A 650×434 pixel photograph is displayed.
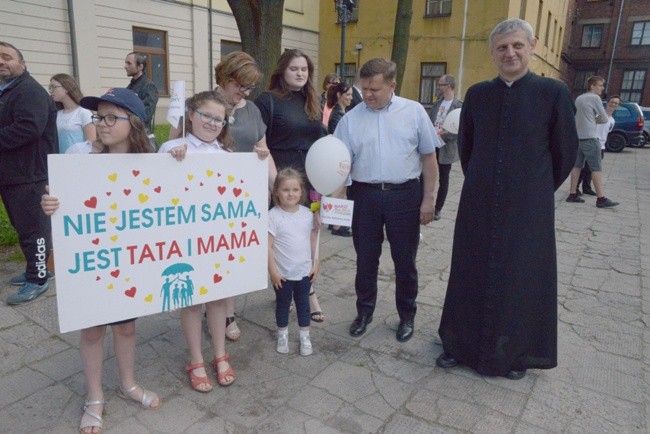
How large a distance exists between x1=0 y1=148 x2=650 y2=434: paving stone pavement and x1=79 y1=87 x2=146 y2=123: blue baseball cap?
1543 mm

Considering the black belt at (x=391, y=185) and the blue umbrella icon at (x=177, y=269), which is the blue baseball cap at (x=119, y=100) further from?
the black belt at (x=391, y=185)

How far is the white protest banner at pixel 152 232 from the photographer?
6.77 feet

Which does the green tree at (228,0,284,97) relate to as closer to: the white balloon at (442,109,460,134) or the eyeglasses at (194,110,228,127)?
the white balloon at (442,109,460,134)

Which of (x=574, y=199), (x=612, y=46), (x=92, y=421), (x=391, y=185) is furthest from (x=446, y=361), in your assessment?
(x=612, y=46)

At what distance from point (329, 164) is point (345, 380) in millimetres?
1305

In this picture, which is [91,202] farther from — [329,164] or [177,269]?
[329,164]

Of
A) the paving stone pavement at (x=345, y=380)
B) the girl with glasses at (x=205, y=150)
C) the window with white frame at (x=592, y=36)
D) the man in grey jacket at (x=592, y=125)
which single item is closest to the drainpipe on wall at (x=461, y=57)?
the man in grey jacket at (x=592, y=125)

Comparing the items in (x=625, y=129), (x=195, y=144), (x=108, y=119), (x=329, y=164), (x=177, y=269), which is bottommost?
(x=177, y=269)

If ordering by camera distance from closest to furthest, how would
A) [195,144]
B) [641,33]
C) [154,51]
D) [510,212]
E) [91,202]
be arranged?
[91,202], [195,144], [510,212], [154,51], [641,33]

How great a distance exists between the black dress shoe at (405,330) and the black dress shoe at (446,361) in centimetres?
33

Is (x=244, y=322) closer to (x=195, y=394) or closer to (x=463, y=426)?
(x=195, y=394)

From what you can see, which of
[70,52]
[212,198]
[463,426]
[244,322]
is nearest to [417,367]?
[463,426]

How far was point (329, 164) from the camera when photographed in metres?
2.90

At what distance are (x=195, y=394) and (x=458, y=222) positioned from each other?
1832 millimetres
